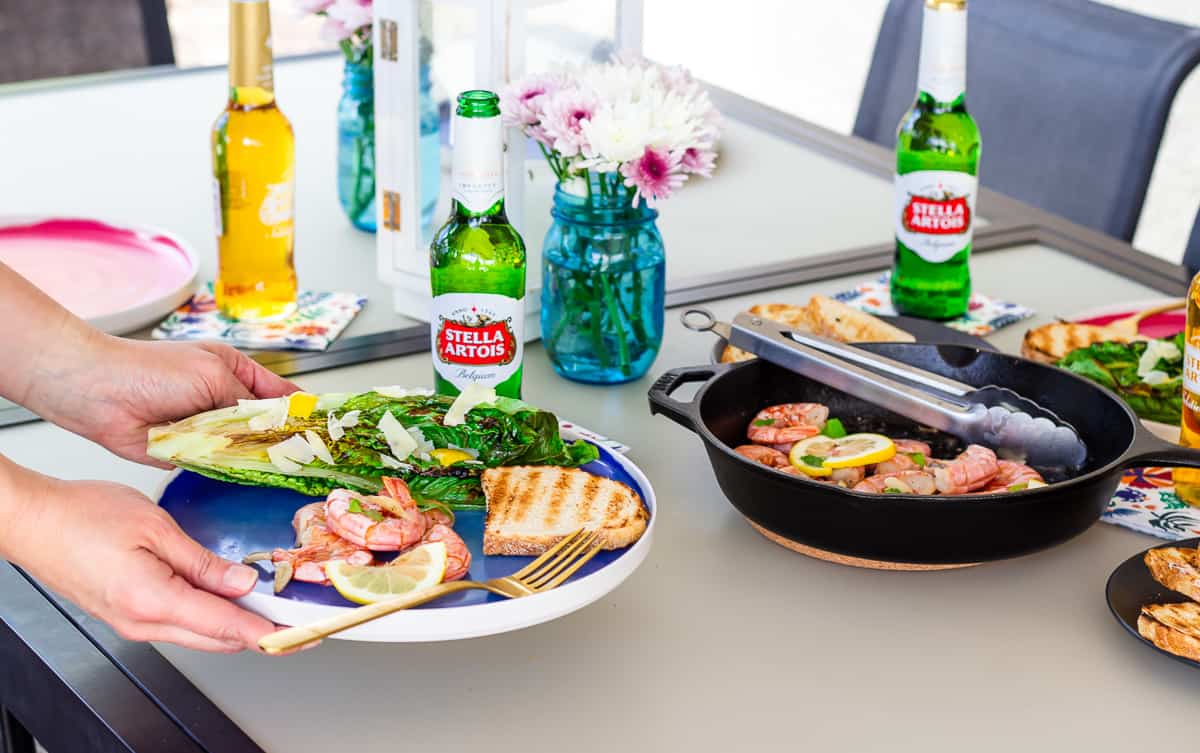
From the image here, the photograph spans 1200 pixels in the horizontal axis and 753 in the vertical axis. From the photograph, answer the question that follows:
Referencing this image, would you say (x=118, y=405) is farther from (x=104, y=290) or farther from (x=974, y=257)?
(x=974, y=257)

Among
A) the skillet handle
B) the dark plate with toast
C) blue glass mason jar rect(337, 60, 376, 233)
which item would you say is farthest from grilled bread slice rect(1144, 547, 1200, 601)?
blue glass mason jar rect(337, 60, 376, 233)

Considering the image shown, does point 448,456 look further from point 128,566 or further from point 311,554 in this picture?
point 128,566

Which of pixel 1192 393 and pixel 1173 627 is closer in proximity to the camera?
pixel 1173 627

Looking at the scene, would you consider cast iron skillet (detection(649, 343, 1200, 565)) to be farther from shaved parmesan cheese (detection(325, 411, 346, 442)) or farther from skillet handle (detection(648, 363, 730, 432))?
shaved parmesan cheese (detection(325, 411, 346, 442))

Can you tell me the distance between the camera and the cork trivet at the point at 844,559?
1062 mm

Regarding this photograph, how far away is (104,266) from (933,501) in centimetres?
108

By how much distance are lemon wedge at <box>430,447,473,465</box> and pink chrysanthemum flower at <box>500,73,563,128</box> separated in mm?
364

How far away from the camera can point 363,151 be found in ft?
5.82

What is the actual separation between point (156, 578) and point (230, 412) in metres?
0.26

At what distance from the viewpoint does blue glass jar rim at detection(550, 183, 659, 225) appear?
135 centimetres

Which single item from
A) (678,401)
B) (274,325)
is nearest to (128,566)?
(678,401)

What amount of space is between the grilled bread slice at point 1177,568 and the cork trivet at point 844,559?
13 centimetres

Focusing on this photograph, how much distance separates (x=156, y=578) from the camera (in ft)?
2.92

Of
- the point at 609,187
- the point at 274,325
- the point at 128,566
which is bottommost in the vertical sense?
the point at 274,325
